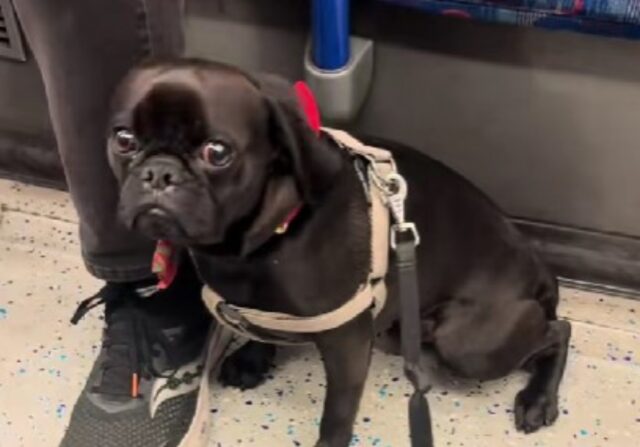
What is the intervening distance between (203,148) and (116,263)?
347 mm

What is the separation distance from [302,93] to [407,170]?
241 millimetres

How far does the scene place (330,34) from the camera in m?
1.21

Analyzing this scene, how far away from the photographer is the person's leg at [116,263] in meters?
1.01

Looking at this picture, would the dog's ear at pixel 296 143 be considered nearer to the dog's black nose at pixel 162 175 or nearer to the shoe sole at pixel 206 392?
the dog's black nose at pixel 162 175

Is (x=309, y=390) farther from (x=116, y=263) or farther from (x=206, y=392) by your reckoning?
(x=116, y=263)

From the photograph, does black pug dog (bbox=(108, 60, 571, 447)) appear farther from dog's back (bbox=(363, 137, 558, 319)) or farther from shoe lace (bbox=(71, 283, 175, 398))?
shoe lace (bbox=(71, 283, 175, 398))

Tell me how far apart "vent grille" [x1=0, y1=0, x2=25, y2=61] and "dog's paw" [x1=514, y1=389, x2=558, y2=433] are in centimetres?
87

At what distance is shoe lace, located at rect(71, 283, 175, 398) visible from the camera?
1.20 meters

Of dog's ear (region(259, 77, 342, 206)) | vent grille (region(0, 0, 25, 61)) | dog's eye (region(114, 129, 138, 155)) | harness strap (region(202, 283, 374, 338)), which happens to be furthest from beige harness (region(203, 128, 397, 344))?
vent grille (region(0, 0, 25, 61))

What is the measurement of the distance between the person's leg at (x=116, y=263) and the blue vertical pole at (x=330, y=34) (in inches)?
7.8

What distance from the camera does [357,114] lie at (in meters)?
1.39

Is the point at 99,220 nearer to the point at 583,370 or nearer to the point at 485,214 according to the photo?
the point at 485,214

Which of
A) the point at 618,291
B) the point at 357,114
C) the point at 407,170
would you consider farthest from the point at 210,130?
the point at 618,291

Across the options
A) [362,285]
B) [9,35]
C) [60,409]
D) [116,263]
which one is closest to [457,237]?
[362,285]
